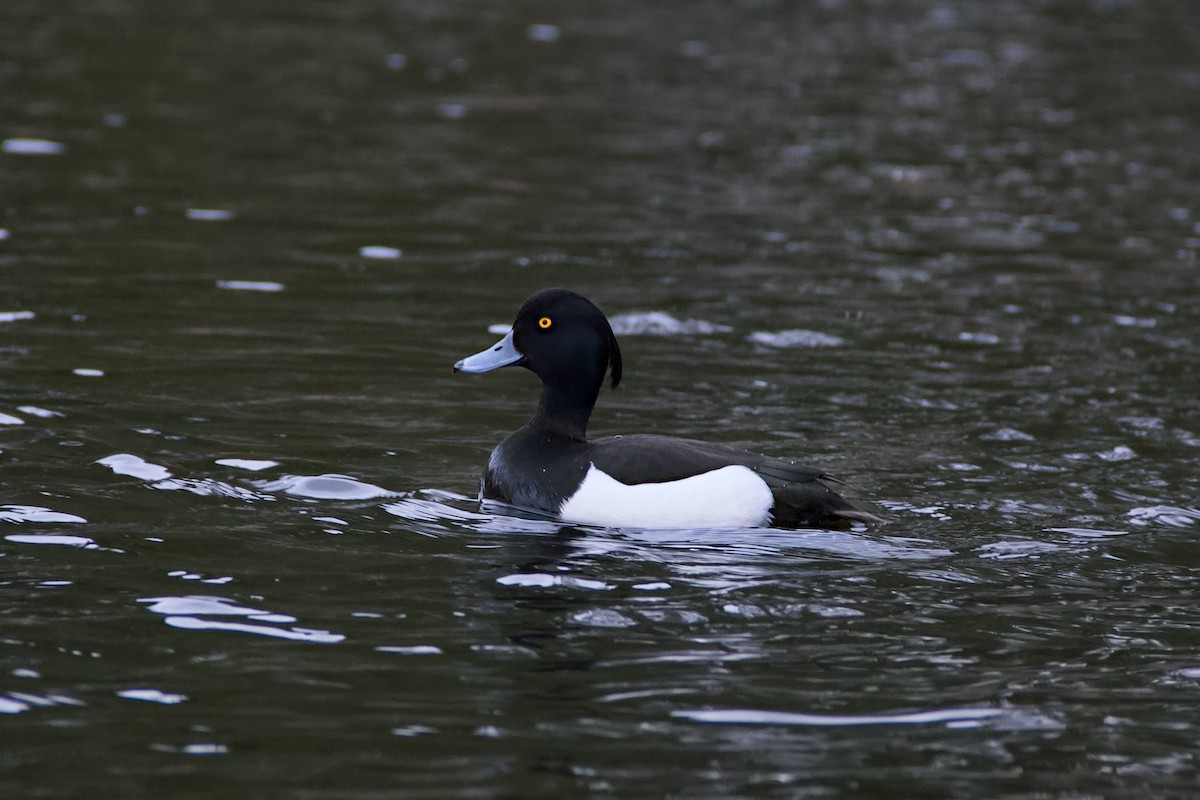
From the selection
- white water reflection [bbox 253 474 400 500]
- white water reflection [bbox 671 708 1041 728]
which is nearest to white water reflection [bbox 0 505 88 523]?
white water reflection [bbox 253 474 400 500]

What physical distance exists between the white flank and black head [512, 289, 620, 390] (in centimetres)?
80

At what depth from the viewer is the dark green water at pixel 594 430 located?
584 centimetres

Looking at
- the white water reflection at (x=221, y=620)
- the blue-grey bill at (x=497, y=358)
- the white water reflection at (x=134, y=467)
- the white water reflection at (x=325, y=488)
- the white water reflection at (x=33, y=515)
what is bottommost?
the white water reflection at (x=221, y=620)

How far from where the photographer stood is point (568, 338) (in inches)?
349

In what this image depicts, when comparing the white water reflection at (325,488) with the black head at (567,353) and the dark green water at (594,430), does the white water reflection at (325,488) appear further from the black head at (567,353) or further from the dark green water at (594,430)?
the black head at (567,353)

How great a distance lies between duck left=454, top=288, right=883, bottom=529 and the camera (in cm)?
814

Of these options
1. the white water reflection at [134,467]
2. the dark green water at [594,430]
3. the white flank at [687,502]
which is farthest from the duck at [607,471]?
the white water reflection at [134,467]

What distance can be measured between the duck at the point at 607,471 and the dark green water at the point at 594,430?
6.3 inches

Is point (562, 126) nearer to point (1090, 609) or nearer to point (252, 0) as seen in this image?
point (252, 0)

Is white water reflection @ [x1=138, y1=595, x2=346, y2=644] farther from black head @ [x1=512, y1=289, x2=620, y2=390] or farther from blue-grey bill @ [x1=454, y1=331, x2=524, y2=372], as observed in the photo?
black head @ [x1=512, y1=289, x2=620, y2=390]

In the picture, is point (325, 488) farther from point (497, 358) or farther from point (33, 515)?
point (33, 515)

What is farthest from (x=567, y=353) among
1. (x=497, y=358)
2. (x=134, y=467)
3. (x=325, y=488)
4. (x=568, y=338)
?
(x=134, y=467)

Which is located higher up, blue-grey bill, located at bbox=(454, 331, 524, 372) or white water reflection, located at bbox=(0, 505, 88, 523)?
blue-grey bill, located at bbox=(454, 331, 524, 372)

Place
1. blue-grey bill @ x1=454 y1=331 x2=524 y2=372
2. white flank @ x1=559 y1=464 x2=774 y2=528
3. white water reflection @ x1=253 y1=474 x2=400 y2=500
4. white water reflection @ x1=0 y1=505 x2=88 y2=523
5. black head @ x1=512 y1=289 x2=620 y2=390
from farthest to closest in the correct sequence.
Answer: blue-grey bill @ x1=454 y1=331 x2=524 y2=372 → black head @ x1=512 y1=289 x2=620 y2=390 → white water reflection @ x1=253 y1=474 x2=400 y2=500 → white flank @ x1=559 y1=464 x2=774 y2=528 → white water reflection @ x1=0 y1=505 x2=88 y2=523
